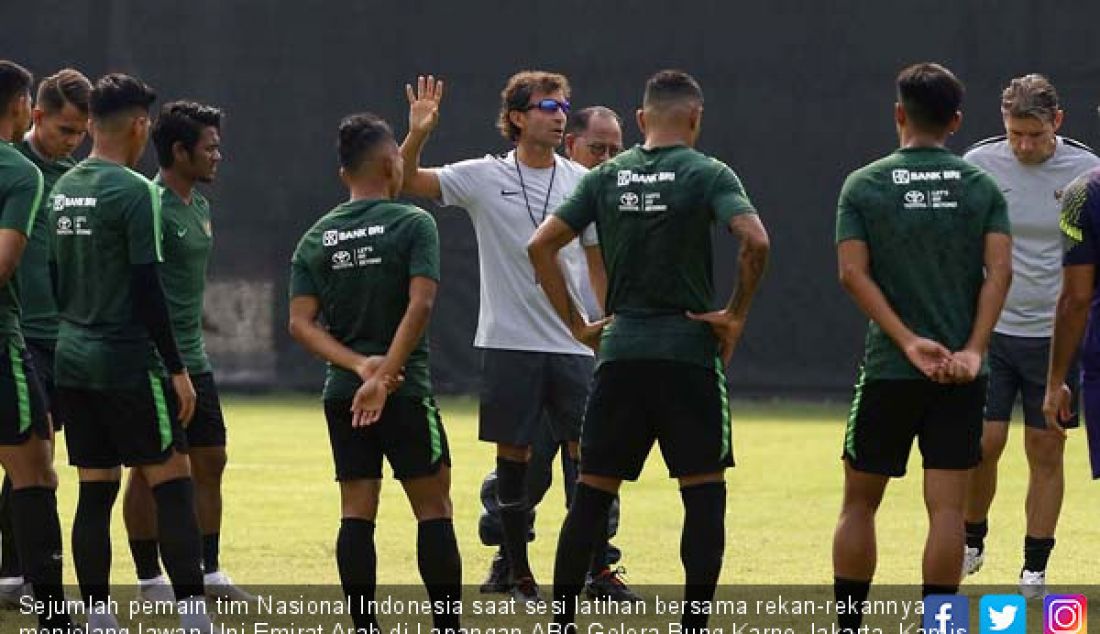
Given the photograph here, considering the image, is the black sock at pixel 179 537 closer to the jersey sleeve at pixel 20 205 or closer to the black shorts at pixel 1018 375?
the jersey sleeve at pixel 20 205

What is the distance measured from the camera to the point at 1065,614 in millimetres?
7328

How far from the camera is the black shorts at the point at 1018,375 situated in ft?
26.5

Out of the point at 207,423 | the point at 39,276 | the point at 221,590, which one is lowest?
the point at 221,590

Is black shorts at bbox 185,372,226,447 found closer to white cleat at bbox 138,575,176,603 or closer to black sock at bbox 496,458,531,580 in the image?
white cleat at bbox 138,575,176,603

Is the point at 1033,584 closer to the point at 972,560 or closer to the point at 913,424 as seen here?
the point at 972,560

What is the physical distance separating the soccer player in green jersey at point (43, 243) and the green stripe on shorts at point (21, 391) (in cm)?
80

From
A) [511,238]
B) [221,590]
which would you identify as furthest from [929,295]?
[221,590]

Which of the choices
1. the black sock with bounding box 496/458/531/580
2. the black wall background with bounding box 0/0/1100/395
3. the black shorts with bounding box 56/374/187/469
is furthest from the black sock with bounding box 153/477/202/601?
the black wall background with bounding box 0/0/1100/395

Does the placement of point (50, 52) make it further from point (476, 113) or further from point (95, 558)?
point (95, 558)

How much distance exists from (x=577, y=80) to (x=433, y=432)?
1095cm

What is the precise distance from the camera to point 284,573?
8.25 meters

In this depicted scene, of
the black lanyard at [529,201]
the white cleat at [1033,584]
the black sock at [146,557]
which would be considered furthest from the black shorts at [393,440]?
the white cleat at [1033,584]

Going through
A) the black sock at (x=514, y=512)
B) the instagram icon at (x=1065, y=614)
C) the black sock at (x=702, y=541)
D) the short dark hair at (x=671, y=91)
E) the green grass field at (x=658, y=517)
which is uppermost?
the short dark hair at (x=671, y=91)

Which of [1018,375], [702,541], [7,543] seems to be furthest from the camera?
[1018,375]
